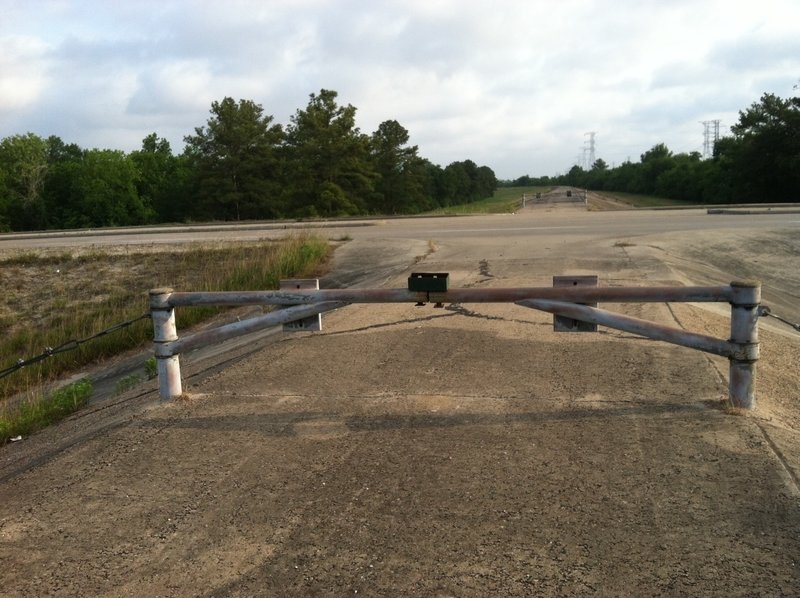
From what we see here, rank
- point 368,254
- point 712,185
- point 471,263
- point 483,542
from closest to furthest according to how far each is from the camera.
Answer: point 483,542 < point 471,263 < point 368,254 < point 712,185

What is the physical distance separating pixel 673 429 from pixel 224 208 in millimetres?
54931

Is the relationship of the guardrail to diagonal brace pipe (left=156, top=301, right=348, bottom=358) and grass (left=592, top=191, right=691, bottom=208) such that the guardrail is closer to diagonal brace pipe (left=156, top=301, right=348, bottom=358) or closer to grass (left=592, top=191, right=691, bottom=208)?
diagonal brace pipe (left=156, top=301, right=348, bottom=358)

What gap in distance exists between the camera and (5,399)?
1015 centimetres

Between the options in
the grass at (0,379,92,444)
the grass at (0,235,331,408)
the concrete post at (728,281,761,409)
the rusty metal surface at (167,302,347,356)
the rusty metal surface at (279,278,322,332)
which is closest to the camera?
the concrete post at (728,281,761,409)

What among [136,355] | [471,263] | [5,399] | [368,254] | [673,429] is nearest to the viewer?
[673,429]

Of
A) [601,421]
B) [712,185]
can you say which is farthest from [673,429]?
[712,185]

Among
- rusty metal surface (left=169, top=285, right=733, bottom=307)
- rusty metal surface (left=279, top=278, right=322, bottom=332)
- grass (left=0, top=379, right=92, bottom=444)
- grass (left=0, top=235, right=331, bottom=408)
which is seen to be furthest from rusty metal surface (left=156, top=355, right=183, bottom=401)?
grass (left=0, top=235, right=331, bottom=408)

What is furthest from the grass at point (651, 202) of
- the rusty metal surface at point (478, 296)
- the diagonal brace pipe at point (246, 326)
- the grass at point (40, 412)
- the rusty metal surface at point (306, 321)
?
the diagonal brace pipe at point (246, 326)

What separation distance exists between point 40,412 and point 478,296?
212 inches

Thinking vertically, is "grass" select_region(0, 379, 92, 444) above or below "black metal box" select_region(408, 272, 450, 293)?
below

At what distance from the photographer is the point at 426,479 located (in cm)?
402

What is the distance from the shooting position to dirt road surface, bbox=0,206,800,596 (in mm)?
3174

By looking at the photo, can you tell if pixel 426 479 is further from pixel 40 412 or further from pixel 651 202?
pixel 651 202

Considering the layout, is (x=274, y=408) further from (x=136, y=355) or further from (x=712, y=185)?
(x=712, y=185)
